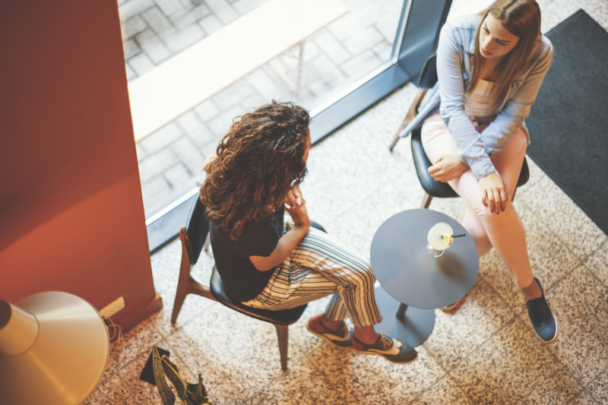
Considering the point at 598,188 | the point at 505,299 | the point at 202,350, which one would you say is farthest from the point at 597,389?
the point at 202,350

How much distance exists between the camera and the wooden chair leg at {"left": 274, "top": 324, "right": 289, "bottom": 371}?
209 centimetres

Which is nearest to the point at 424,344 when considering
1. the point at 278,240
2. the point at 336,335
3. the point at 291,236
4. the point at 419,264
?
the point at 336,335

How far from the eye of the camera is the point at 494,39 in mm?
1978

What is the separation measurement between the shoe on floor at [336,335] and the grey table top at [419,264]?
0.42 m

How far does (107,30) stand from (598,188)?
2.87 m

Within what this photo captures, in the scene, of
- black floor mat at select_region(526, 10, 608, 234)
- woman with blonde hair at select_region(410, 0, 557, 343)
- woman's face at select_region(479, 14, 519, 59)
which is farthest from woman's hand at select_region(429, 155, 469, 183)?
black floor mat at select_region(526, 10, 608, 234)

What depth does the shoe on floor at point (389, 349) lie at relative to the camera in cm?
223

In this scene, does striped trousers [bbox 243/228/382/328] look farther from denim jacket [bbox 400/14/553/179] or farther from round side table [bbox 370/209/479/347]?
denim jacket [bbox 400/14/553/179]

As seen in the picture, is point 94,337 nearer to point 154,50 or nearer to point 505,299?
point 154,50

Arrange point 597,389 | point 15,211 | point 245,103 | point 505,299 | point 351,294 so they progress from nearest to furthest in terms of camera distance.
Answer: point 15,211, point 351,294, point 597,389, point 505,299, point 245,103

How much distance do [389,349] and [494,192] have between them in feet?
2.72

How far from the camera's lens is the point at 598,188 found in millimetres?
2953

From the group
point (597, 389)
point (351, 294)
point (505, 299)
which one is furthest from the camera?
point (505, 299)

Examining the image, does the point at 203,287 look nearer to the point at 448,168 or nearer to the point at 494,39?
the point at 448,168
